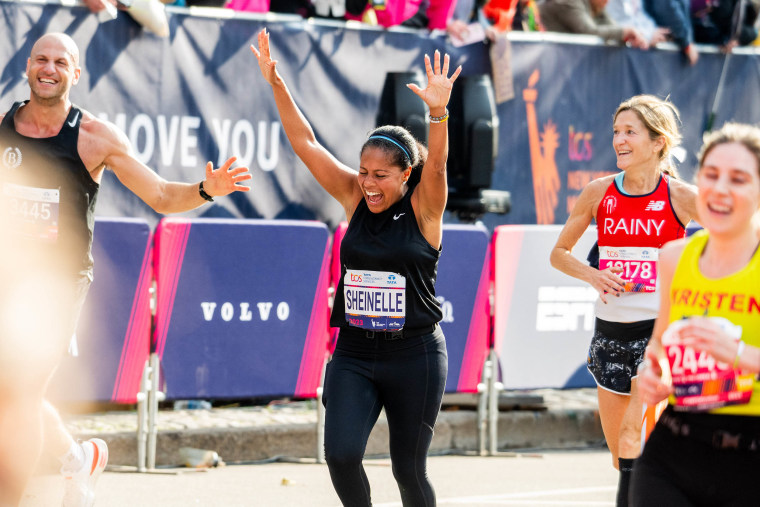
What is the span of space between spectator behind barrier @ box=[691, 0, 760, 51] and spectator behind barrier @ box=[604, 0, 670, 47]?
618mm

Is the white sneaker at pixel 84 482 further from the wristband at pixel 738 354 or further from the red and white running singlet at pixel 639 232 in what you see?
the wristband at pixel 738 354

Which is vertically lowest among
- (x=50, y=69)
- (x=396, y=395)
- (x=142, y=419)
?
(x=142, y=419)

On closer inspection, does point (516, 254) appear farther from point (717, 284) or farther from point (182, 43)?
point (717, 284)

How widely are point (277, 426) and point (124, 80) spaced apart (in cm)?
257

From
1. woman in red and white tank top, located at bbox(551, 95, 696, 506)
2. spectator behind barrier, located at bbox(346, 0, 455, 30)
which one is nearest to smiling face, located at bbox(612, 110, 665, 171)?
woman in red and white tank top, located at bbox(551, 95, 696, 506)

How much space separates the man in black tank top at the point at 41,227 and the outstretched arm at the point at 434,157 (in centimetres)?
93

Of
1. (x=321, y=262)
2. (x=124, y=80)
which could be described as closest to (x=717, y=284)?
(x=321, y=262)

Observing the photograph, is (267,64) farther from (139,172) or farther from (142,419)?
(142,419)

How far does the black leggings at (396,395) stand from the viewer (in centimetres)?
521

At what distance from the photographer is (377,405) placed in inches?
209

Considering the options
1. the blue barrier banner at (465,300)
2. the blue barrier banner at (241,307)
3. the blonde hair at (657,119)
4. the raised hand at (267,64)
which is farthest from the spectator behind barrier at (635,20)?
the raised hand at (267,64)

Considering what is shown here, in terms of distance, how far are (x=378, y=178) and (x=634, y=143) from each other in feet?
4.76

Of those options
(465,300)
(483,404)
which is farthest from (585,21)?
(483,404)

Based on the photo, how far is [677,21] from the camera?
11.3 meters
